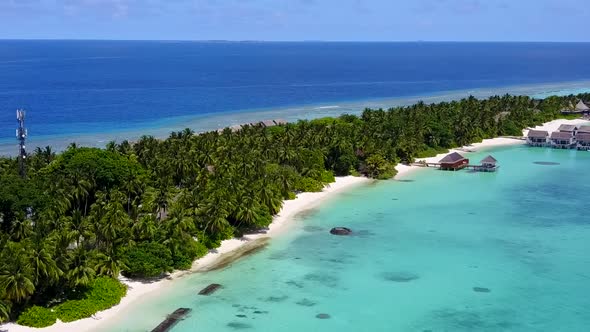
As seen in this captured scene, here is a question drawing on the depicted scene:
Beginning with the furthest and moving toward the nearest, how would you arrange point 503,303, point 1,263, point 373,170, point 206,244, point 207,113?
point 207,113
point 373,170
point 206,244
point 503,303
point 1,263

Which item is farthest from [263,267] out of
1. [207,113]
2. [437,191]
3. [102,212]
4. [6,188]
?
[207,113]

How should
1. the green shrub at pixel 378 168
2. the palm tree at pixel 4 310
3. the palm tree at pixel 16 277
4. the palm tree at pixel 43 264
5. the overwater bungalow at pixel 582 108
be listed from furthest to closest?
1. the overwater bungalow at pixel 582 108
2. the green shrub at pixel 378 168
3. the palm tree at pixel 43 264
4. the palm tree at pixel 16 277
5. the palm tree at pixel 4 310

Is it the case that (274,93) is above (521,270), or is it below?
above

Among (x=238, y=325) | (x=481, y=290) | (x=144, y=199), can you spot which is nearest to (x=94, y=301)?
(x=238, y=325)

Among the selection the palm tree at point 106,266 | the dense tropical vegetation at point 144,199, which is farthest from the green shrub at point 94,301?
the palm tree at point 106,266

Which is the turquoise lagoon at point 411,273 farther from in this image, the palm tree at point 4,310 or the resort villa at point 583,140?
the resort villa at point 583,140

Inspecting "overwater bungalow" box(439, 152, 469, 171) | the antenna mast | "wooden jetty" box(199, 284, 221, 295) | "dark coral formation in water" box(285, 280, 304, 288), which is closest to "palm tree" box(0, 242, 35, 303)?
"wooden jetty" box(199, 284, 221, 295)

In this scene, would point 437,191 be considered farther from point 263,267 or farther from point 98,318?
point 98,318
